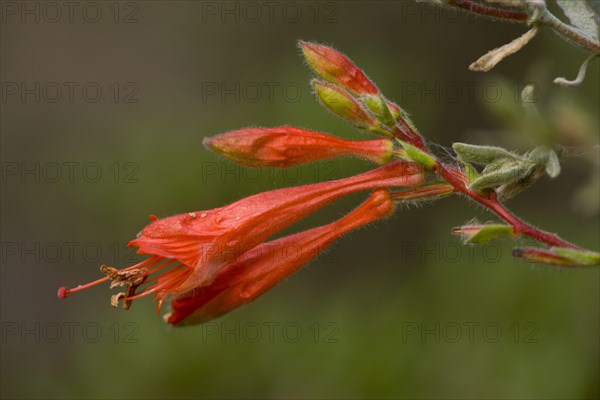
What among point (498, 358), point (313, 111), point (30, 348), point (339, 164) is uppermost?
point (313, 111)

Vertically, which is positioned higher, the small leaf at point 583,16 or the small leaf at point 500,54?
the small leaf at point 583,16

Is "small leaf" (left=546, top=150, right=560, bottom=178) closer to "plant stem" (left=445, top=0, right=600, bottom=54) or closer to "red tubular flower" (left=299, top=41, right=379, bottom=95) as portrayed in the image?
"plant stem" (left=445, top=0, right=600, bottom=54)

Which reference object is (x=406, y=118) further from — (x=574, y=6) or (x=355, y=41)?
(x=355, y=41)

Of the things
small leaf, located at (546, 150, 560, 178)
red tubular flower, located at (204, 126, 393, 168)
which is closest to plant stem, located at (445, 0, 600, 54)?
small leaf, located at (546, 150, 560, 178)

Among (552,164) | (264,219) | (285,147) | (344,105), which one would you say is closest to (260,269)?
(264,219)

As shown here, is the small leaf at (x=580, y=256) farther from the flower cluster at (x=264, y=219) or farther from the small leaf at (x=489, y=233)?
the flower cluster at (x=264, y=219)

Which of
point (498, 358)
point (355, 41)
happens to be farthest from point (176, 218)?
point (355, 41)

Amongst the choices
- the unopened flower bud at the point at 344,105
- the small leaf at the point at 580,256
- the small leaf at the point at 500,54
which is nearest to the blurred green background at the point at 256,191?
the small leaf at the point at 500,54
